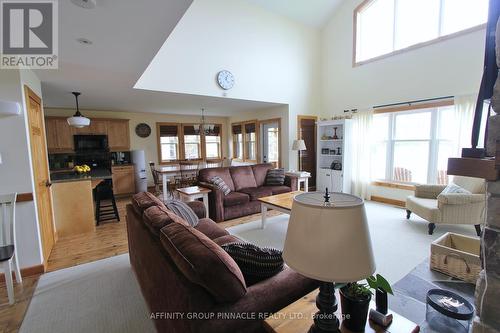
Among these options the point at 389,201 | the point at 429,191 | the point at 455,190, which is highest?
the point at 455,190

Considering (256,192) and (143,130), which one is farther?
(143,130)

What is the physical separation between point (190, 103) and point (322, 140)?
3.37m

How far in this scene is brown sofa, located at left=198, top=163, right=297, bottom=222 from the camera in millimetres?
4125

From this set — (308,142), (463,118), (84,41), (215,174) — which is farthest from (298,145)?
(84,41)

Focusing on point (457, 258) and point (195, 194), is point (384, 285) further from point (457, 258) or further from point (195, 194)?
point (195, 194)

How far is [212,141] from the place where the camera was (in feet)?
27.5

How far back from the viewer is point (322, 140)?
19.7 ft

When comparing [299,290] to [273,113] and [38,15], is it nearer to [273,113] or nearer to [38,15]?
[38,15]

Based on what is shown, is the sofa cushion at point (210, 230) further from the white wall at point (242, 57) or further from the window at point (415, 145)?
the window at point (415, 145)

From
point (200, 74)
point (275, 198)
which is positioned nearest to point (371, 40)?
point (200, 74)

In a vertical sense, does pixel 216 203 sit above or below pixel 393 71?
below

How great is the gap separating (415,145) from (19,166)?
243 inches

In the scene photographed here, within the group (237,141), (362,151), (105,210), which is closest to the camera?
(105,210)

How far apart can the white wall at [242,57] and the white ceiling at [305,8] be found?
143 mm
